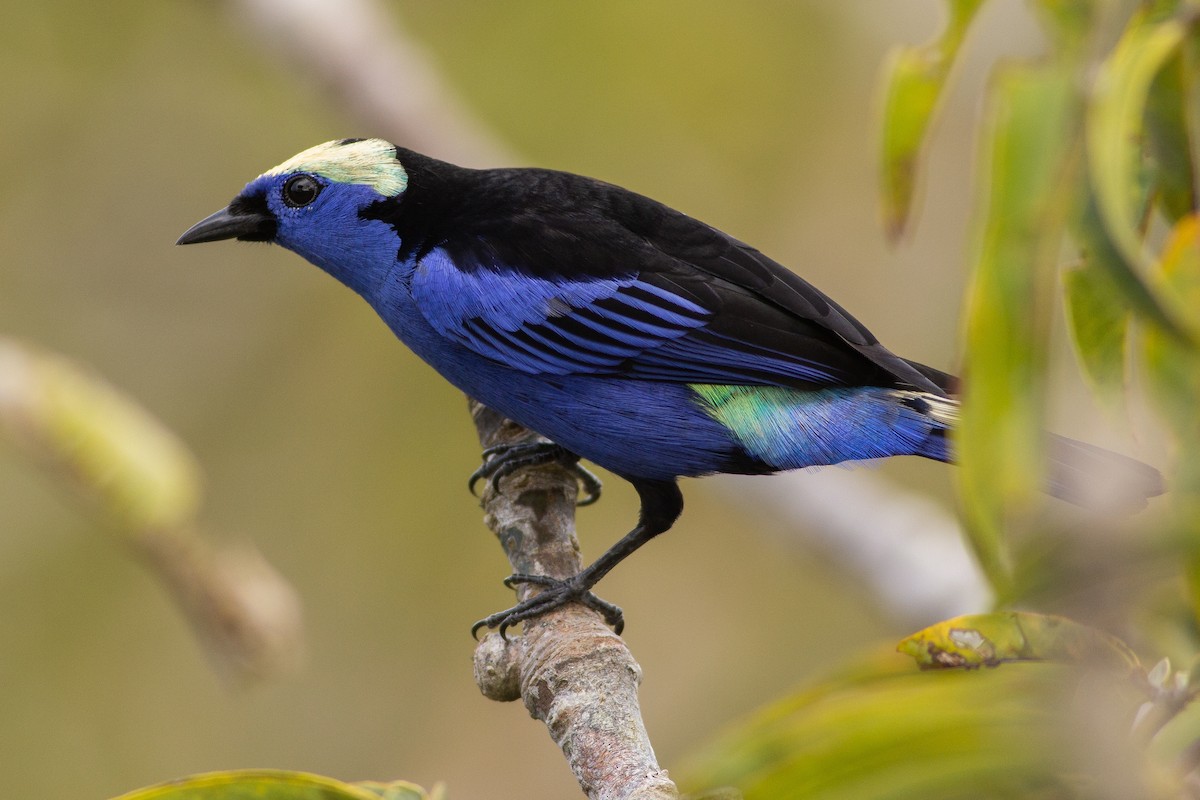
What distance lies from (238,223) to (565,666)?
1.96 metres

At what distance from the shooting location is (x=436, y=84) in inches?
258

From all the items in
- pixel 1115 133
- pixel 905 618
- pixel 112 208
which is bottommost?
pixel 1115 133

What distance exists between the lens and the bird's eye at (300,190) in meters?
3.96

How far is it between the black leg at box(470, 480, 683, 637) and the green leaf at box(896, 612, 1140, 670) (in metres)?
1.31

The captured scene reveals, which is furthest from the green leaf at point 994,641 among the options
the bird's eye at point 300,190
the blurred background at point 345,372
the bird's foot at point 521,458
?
the blurred background at point 345,372

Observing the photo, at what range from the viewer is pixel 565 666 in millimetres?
2811

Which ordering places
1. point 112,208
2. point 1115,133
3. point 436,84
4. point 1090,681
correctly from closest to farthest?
point 1090,681 → point 1115,133 → point 436,84 → point 112,208

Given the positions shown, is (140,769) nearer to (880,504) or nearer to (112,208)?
(112,208)

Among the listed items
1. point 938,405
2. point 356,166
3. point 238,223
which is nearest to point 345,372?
point 238,223

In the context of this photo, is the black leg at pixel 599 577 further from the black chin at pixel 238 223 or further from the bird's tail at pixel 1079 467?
the black chin at pixel 238 223

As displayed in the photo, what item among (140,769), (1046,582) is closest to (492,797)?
(140,769)

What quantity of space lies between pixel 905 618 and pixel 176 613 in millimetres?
4901

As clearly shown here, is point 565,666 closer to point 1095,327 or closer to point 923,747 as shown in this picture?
point 923,747

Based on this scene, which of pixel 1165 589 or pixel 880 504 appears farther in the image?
pixel 880 504
